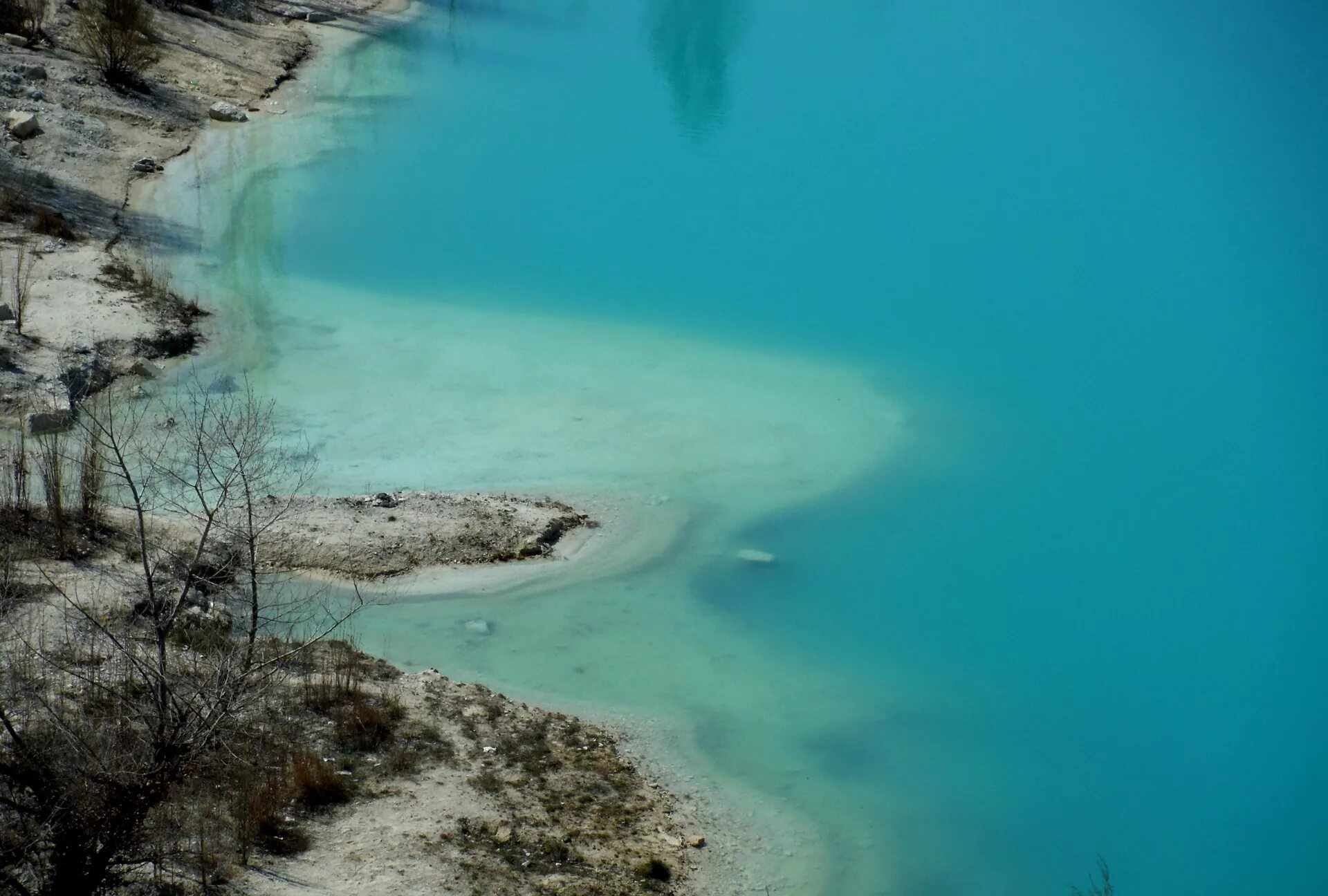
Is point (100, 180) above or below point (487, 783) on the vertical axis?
above

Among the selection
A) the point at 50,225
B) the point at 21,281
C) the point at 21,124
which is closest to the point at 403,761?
the point at 21,281

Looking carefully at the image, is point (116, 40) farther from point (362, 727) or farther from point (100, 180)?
point (362, 727)

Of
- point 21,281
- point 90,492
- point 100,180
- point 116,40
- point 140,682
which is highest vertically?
point 116,40

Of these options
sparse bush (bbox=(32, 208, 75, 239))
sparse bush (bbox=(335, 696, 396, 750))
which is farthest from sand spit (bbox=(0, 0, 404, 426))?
sparse bush (bbox=(335, 696, 396, 750))

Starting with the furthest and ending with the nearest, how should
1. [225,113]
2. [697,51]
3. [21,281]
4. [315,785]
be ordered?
[697,51], [225,113], [21,281], [315,785]

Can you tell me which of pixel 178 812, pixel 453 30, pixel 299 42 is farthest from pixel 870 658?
pixel 453 30

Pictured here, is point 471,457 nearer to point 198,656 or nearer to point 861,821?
point 198,656
